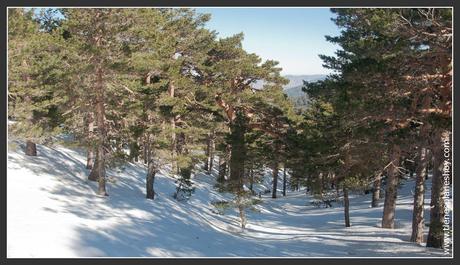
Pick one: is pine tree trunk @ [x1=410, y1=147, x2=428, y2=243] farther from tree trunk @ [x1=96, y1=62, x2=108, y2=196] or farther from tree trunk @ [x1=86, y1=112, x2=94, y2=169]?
tree trunk @ [x1=86, y1=112, x2=94, y2=169]

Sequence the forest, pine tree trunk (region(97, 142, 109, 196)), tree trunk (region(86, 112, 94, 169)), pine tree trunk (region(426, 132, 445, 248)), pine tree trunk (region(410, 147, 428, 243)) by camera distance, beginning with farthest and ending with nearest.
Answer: tree trunk (region(86, 112, 94, 169)) < pine tree trunk (region(97, 142, 109, 196)) < pine tree trunk (region(410, 147, 428, 243)) < pine tree trunk (region(426, 132, 445, 248)) < the forest

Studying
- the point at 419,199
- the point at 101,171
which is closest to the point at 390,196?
the point at 419,199

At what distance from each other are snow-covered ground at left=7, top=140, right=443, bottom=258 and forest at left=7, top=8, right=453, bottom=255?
29.5 inches

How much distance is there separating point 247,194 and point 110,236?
1052 centimetres

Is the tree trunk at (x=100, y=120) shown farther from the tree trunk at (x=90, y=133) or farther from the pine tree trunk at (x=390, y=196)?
the pine tree trunk at (x=390, y=196)

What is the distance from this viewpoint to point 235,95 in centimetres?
2869

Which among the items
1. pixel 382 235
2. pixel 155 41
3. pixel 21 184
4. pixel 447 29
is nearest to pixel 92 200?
pixel 21 184

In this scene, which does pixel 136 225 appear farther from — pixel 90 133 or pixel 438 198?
pixel 438 198

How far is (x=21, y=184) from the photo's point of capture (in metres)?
18.8

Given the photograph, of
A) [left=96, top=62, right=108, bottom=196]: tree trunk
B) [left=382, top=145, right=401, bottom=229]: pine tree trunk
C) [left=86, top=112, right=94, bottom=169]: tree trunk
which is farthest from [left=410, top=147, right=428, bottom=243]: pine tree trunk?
[left=86, top=112, right=94, bottom=169]: tree trunk

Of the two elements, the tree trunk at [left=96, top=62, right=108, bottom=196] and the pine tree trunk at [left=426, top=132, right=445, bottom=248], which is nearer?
the pine tree trunk at [left=426, top=132, right=445, bottom=248]

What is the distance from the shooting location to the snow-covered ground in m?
13.3

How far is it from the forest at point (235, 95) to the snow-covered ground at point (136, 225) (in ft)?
2.45

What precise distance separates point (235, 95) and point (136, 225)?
44.8 ft
